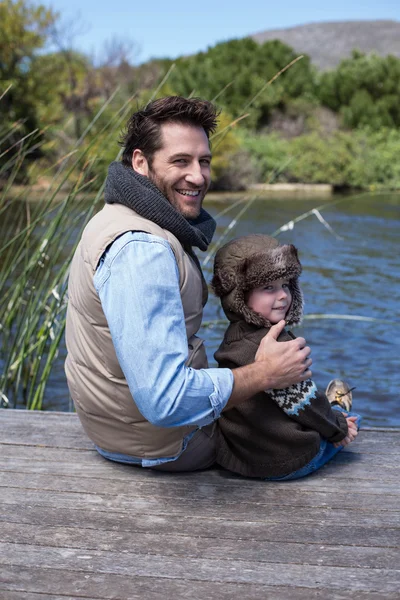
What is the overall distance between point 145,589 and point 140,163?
0.99 meters

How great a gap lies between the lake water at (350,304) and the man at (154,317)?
1.72 meters

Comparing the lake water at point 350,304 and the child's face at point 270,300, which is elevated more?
the child's face at point 270,300

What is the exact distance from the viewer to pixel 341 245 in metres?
12.0

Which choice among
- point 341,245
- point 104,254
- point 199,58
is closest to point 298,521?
point 104,254

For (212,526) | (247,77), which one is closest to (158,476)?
(212,526)

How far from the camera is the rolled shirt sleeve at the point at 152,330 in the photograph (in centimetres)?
172

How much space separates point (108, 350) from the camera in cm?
190

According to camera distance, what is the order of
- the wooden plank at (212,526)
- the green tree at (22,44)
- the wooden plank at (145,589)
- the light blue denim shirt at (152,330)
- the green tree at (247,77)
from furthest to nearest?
the green tree at (247,77)
the green tree at (22,44)
the wooden plank at (212,526)
the light blue denim shirt at (152,330)
the wooden plank at (145,589)

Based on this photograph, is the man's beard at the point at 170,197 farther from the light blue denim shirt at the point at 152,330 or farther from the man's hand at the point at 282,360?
the man's hand at the point at 282,360

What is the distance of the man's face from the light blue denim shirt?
9.7 inches

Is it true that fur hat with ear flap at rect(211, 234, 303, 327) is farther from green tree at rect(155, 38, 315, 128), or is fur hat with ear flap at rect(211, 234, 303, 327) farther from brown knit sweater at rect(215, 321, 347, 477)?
green tree at rect(155, 38, 315, 128)

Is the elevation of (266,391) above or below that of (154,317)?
below

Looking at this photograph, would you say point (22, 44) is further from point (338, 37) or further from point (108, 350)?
point (338, 37)

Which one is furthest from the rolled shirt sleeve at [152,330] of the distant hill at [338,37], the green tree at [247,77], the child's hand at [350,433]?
the distant hill at [338,37]
